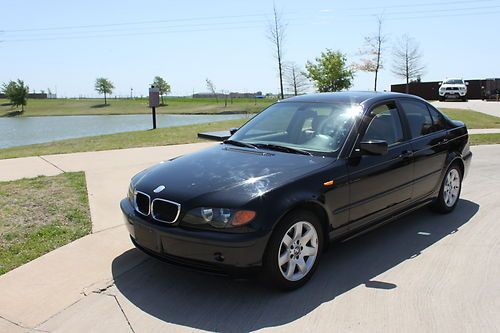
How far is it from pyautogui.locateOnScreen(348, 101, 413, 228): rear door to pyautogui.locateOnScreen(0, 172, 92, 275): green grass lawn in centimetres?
286

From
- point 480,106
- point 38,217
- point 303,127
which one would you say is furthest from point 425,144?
point 480,106

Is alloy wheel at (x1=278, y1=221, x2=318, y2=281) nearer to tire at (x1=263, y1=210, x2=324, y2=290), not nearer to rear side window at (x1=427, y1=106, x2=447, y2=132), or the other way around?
tire at (x1=263, y1=210, x2=324, y2=290)

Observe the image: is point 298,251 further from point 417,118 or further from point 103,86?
point 103,86

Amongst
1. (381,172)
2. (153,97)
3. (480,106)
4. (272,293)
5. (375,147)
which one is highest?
(153,97)

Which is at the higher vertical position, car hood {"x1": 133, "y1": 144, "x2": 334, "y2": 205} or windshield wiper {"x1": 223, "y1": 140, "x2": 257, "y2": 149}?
windshield wiper {"x1": 223, "y1": 140, "x2": 257, "y2": 149}

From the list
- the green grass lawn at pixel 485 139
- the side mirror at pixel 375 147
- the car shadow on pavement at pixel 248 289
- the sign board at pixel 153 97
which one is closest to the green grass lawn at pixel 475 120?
the green grass lawn at pixel 485 139

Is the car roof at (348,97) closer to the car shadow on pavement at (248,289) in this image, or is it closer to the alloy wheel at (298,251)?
the car shadow on pavement at (248,289)

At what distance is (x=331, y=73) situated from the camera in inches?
1842

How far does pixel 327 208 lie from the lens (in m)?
3.93

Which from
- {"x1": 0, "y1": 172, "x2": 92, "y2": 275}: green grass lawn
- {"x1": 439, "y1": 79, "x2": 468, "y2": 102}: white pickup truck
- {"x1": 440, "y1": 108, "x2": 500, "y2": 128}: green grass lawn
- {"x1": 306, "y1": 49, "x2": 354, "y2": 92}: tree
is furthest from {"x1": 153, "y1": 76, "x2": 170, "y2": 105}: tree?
{"x1": 0, "y1": 172, "x2": 92, "y2": 275}: green grass lawn

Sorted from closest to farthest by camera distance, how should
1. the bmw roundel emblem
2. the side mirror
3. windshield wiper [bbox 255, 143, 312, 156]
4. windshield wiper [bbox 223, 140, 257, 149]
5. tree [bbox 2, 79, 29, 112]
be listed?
the bmw roundel emblem, the side mirror, windshield wiper [bbox 255, 143, 312, 156], windshield wiper [bbox 223, 140, 257, 149], tree [bbox 2, 79, 29, 112]

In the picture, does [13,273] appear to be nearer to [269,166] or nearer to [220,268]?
[220,268]

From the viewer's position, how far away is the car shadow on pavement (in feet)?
10.9

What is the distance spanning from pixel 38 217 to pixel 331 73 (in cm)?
4378
